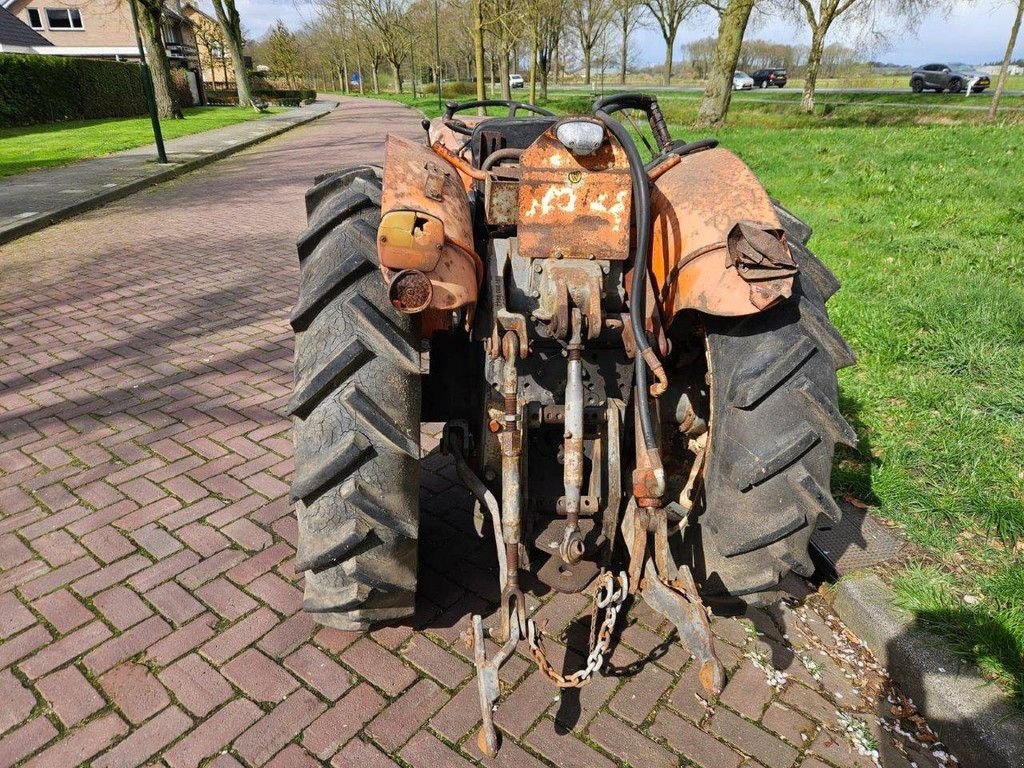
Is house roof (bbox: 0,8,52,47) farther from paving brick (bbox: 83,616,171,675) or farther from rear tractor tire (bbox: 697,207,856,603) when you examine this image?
rear tractor tire (bbox: 697,207,856,603)

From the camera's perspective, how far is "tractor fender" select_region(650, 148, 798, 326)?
1.92 m

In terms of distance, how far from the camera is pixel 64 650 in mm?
2455

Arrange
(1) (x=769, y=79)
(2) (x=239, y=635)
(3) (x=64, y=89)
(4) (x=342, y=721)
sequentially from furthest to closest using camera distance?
(1) (x=769, y=79) < (3) (x=64, y=89) < (2) (x=239, y=635) < (4) (x=342, y=721)

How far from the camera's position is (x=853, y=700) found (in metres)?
2.32

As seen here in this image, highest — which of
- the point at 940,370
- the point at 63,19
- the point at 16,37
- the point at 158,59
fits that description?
the point at 63,19

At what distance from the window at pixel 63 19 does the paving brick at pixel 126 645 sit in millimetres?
56852

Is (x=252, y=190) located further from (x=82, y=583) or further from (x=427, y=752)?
(x=427, y=752)

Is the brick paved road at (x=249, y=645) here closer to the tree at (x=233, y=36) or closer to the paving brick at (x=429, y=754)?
the paving brick at (x=429, y=754)

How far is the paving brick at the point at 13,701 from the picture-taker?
7.15 ft

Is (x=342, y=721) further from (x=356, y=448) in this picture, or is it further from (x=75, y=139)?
(x=75, y=139)

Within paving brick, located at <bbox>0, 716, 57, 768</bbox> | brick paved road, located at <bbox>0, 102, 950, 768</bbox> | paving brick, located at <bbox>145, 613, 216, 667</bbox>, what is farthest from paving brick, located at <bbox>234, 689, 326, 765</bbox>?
paving brick, located at <bbox>0, 716, 57, 768</bbox>

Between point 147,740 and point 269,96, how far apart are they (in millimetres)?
50959

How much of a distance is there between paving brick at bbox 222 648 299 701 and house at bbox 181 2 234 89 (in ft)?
196

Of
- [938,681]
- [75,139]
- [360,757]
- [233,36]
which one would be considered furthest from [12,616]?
[233,36]
